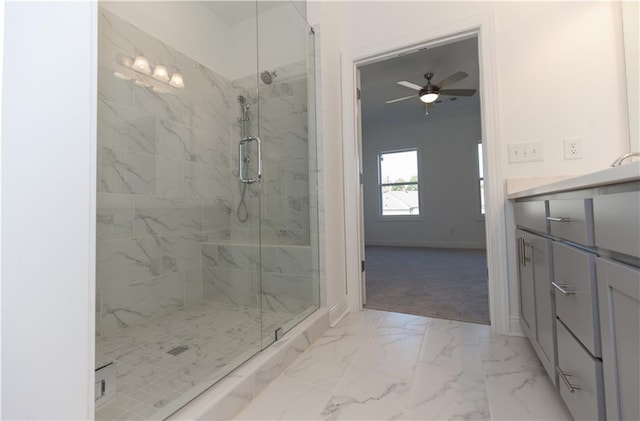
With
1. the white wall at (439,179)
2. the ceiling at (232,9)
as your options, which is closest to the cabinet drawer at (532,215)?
the ceiling at (232,9)

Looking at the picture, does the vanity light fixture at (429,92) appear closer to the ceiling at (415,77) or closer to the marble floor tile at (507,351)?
the ceiling at (415,77)

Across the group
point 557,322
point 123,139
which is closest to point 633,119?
point 557,322

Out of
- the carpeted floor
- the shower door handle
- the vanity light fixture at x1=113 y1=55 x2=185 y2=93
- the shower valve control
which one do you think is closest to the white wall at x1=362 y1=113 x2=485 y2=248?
the carpeted floor

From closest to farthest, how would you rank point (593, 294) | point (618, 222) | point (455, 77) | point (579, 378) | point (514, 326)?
point (618, 222), point (593, 294), point (579, 378), point (514, 326), point (455, 77)

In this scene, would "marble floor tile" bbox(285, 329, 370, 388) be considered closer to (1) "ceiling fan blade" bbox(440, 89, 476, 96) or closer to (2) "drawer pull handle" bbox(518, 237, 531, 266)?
(2) "drawer pull handle" bbox(518, 237, 531, 266)

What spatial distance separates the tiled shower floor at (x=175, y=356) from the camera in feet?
3.29

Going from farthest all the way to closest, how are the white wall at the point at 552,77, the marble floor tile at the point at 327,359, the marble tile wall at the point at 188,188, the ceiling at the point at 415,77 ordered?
1. the ceiling at the point at 415,77
2. the marble tile wall at the point at 188,188
3. the white wall at the point at 552,77
4. the marble floor tile at the point at 327,359

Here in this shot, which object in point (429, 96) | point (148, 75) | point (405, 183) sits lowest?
point (405, 183)

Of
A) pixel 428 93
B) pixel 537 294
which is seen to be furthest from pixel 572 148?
pixel 428 93

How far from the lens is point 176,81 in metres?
2.19

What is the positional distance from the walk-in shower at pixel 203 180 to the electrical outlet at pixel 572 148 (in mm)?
1455

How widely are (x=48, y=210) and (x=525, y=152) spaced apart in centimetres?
208

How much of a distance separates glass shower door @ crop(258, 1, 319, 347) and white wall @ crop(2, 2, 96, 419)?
1232 mm

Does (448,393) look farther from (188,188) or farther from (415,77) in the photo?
(415,77)
